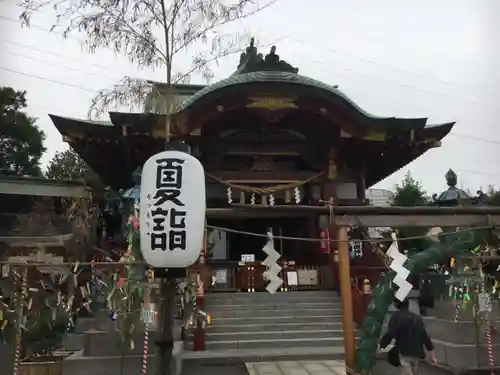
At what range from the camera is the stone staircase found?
32.9ft

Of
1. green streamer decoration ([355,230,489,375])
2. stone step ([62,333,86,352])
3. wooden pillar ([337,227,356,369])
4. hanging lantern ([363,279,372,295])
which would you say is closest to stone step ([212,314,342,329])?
hanging lantern ([363,279,372,295])

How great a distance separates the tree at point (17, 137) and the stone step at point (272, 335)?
21.7m

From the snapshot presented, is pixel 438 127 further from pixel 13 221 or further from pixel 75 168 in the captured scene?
pixel 75 168

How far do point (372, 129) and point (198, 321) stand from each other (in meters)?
6.75

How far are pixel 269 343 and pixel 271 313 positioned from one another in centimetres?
131

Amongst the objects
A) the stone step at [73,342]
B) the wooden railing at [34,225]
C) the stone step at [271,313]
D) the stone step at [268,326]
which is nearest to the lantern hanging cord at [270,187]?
the stone step at [271,313]

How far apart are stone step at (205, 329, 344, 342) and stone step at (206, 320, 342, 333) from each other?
136 mm

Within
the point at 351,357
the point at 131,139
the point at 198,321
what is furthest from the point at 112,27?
the point at 351,357

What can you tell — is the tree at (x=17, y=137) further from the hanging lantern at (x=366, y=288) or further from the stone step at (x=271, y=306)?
the hanging lantern at (x=366, y=288)

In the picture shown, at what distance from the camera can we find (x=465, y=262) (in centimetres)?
802

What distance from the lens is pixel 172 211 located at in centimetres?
551

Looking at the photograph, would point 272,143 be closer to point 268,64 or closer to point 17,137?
point 268,64

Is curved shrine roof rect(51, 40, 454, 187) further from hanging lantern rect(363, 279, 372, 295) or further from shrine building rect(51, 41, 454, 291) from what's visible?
hanging lantern rect(363, 279, 372, 295)

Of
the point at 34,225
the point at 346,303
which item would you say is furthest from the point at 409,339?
the point at 34,225
